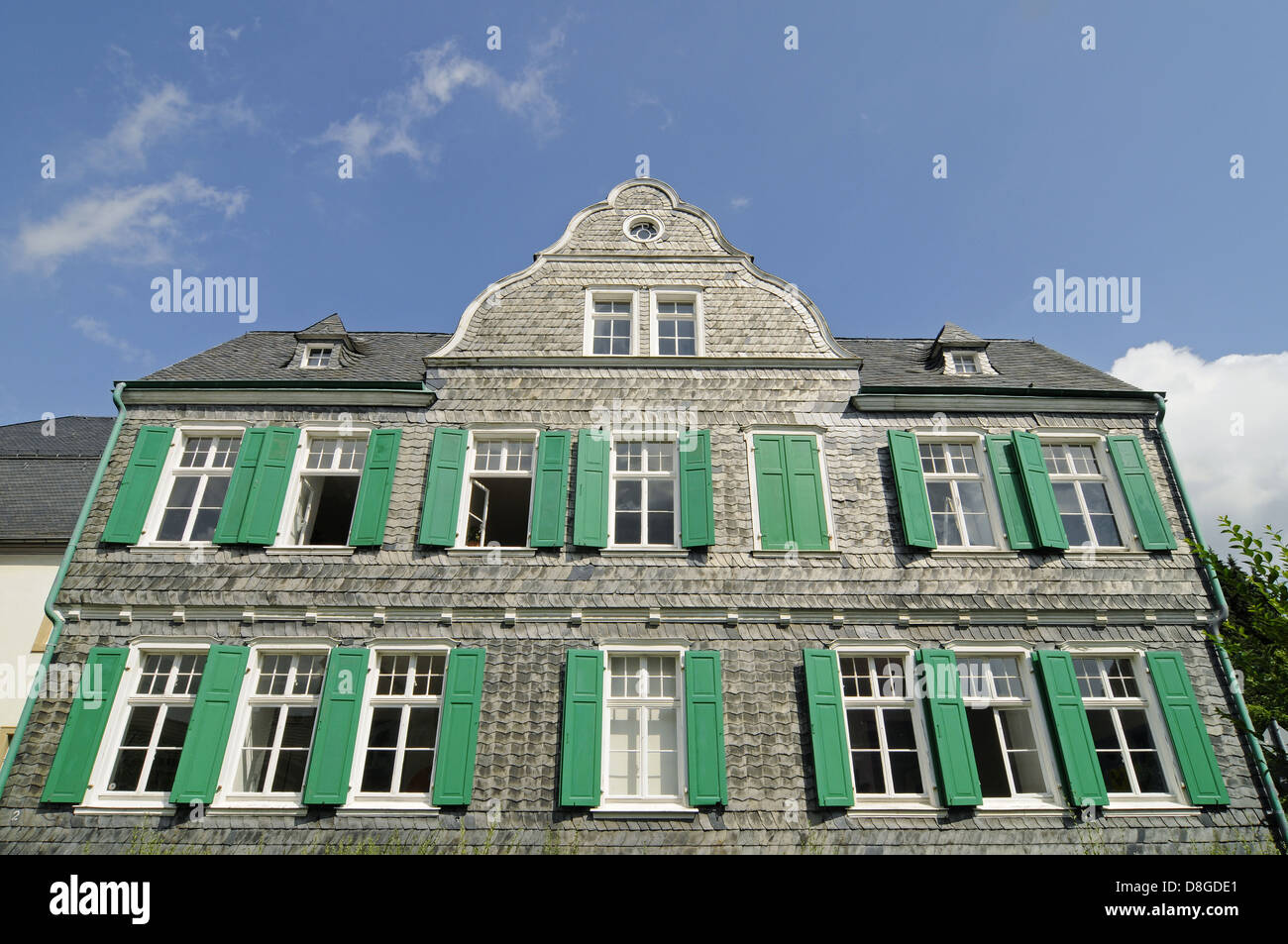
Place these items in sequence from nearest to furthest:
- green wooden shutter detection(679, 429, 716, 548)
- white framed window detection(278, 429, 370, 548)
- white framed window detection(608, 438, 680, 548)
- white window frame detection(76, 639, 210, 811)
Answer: white window frame detection(76, 639, 210, 811), green wooden shutter detection(679, 429, 716, 548), white framed window detection(608, 438, 680, 548), white framed window detection(278, 429, 370, 548)

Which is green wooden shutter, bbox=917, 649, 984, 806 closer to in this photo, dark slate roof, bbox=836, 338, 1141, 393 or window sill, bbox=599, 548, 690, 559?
window sill, bbox=599, 548, 690, 559

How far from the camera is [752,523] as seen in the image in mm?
11289

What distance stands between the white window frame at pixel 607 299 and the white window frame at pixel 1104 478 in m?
6.61

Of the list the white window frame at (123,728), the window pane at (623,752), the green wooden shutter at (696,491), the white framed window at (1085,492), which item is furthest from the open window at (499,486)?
the white framed window at (1085,492)

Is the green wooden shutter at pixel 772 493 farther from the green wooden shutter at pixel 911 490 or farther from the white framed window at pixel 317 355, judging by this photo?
the white framed window at pixel 317 355

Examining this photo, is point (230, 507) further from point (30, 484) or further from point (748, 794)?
point (748, 794)

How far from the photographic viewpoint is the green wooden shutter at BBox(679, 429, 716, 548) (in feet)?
36.2

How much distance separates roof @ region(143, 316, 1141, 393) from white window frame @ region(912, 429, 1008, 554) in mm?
783

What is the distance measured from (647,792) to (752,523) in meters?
3.95

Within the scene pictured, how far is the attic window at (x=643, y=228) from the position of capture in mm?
14618

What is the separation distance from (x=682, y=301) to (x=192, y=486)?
856 centimetres

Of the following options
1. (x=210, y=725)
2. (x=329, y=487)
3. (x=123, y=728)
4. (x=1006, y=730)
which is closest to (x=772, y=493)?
(x=1006, y=730)


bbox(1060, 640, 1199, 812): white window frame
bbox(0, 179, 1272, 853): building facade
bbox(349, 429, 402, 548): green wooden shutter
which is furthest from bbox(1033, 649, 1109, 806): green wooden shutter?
bbox(349, 429, 402, 548): green wooden shutter
